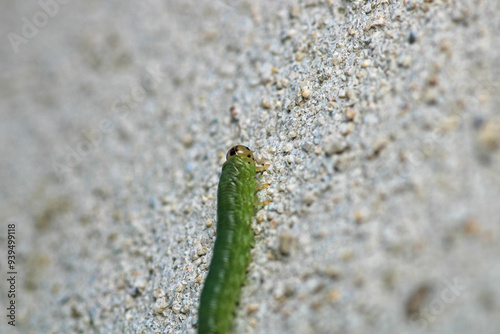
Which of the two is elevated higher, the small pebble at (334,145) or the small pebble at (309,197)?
the small pebble at (334,145)

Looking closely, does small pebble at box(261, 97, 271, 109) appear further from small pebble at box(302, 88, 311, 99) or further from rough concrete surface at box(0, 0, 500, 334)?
small pebble at box(302, 88, 311, 99)

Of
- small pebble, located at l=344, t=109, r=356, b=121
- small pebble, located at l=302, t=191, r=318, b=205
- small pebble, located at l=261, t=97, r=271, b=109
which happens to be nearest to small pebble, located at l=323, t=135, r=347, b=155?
small pebble, located at l=344, t=109, r=356, b=121

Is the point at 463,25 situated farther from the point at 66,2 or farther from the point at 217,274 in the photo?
the point at 66,2

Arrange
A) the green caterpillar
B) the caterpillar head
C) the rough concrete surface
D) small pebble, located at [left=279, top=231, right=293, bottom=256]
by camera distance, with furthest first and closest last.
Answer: the caterpillar head, small pebble, located at [left=279, top=231, right=293, bottom=256], the green caterpillar, the rough concrete surface

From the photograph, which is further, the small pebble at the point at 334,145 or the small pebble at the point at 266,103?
the small pebble at the point at 266,103

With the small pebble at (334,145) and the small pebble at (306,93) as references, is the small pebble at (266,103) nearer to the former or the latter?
the small pebble at (306,93)

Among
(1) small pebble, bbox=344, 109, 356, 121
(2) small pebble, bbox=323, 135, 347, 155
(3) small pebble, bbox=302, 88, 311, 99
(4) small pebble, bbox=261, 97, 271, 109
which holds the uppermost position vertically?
(4) small pebble, bbox=261, 97, 271, 109

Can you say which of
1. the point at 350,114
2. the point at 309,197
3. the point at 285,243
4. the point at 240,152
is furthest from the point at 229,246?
the point at 350,114

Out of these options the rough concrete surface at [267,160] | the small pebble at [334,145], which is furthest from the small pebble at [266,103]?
the small pebble at [334,145]
